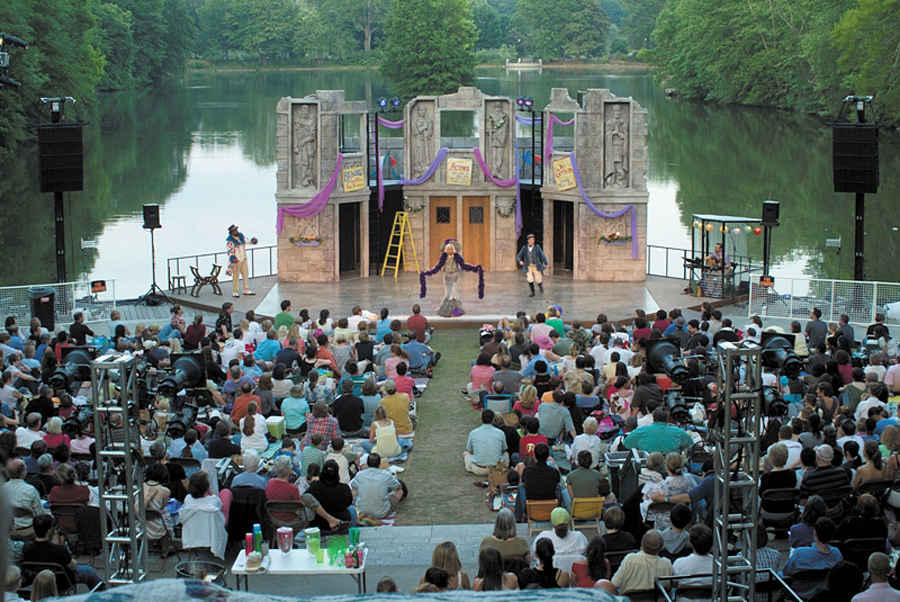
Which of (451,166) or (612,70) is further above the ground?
(612,70)

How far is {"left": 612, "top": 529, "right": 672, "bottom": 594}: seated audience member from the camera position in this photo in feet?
33.4

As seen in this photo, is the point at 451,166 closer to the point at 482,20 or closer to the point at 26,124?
the point at 26,124

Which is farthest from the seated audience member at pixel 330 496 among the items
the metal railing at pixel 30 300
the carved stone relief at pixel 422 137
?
the carved stone relief at pixel 422 137

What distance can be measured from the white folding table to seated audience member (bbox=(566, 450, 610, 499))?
2.45 metres

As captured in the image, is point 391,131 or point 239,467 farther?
point 391,131

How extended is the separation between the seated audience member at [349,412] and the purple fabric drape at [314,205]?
12072 millimetres

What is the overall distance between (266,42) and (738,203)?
95.0 meters

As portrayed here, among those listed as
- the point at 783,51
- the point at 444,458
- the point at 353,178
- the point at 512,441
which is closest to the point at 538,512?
the point at 512,441

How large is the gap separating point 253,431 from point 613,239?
48.0 feet

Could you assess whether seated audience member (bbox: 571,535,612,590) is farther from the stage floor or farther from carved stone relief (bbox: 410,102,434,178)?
carved stone relief (bbox: 410,102,434,178)

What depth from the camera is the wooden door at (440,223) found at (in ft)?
95.6

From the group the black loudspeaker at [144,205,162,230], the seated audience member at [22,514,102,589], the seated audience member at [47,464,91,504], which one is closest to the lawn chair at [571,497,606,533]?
the seated audience member at [22,514,102,589]

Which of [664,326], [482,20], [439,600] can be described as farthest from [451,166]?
[482,20]

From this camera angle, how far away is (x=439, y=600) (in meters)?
2.85
